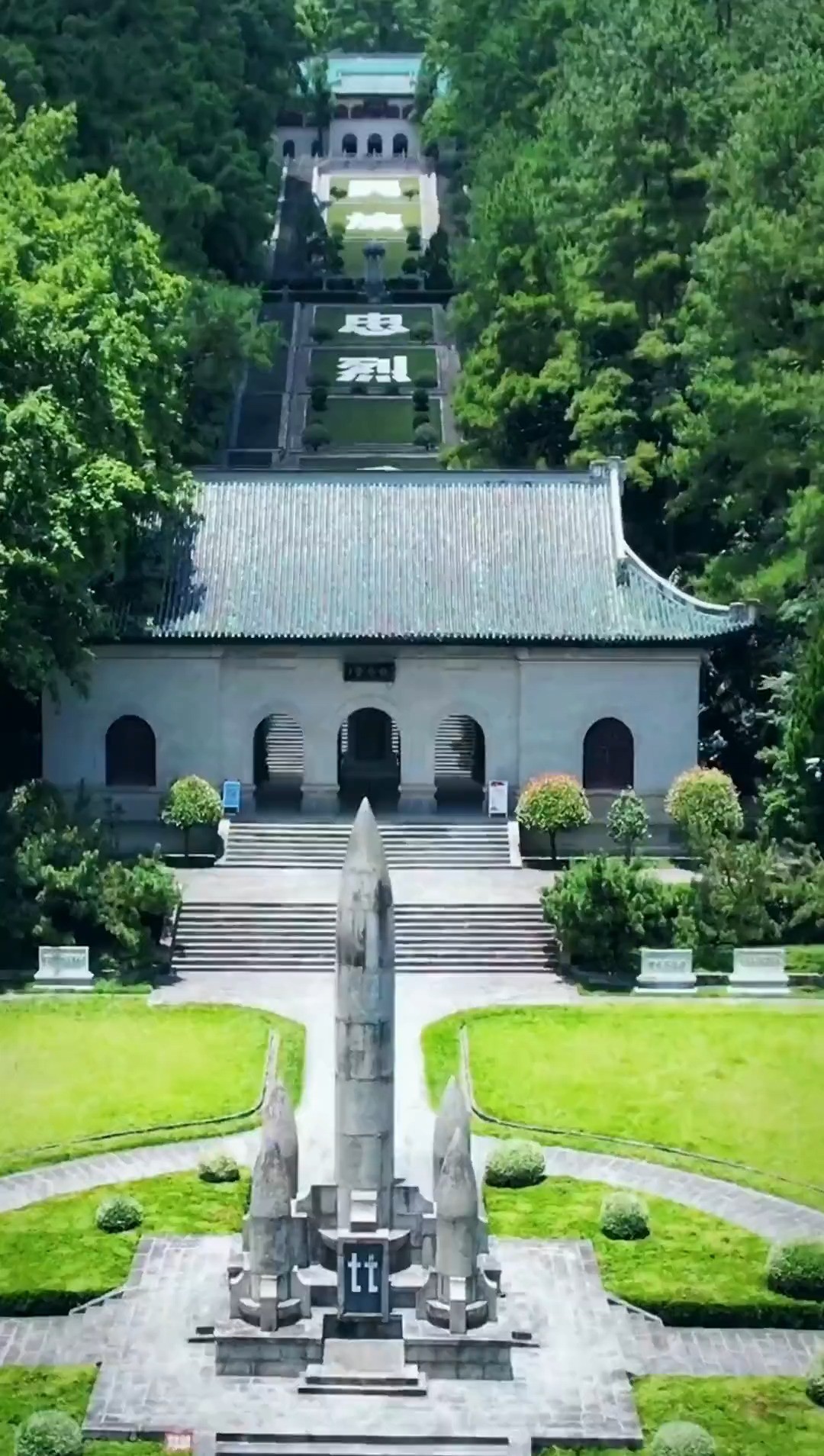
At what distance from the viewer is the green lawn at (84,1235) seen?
28.8 m

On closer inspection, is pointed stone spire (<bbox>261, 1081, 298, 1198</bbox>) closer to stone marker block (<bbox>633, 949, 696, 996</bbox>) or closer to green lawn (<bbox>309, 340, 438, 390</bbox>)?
stone marker block (<bbox>633, 949, 696, 996</bbox>)

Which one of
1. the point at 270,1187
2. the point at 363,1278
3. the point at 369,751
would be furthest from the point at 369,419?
the point at 363,1278

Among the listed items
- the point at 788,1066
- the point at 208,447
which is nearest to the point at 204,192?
the point at 208,447

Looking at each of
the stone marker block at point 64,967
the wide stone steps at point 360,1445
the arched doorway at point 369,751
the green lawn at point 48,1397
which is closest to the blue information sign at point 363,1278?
the wide stone steps at point 360,1445

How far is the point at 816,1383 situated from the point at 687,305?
3717 centimetres

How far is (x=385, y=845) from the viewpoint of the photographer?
48.8m

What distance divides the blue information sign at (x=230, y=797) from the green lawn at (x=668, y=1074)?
34.9 feet

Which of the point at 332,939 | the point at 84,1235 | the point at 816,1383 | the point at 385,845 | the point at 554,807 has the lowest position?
the point at 816,1383

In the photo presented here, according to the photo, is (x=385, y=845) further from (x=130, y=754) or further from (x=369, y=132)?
(x=369, y=132)

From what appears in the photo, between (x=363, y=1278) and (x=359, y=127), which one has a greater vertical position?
(x=359, y=127)

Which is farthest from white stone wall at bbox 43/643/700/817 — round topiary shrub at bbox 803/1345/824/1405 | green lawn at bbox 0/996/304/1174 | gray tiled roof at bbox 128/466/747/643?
round topiary shrub at bbox 803/1345/824/1405

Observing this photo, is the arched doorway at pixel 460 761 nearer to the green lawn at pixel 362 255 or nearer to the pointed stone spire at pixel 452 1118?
the pointed stone spire at pixel 452 1118

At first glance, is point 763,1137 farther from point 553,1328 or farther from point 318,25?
point 318,25

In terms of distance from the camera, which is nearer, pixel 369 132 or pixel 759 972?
pixel 759 972
